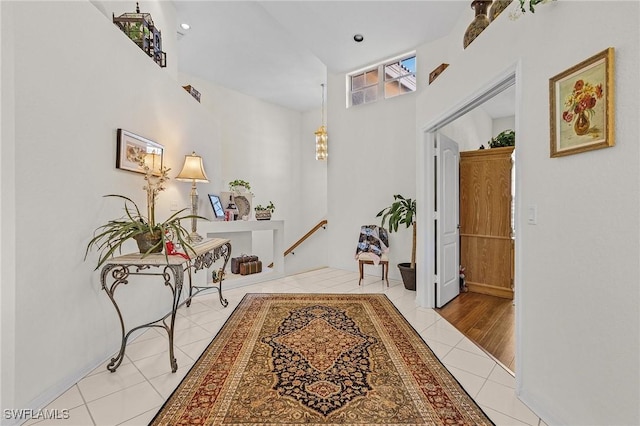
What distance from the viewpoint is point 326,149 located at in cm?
557

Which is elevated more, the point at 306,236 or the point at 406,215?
the point at 406,215

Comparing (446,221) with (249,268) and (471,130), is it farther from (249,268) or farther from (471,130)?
(249,268)

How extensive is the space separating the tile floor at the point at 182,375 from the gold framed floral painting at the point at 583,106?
151 cm

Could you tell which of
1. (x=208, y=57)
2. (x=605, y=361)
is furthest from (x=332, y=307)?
(x=208, y=57)

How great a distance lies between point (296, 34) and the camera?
4.29 metres

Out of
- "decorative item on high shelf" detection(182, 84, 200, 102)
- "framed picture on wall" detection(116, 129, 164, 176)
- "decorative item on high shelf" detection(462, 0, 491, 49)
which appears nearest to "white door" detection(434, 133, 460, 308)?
"decorative item on high shelf" detection(462, 0, 491, 49)

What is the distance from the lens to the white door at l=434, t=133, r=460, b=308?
338 centimetres

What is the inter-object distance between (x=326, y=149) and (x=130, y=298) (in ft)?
13.2

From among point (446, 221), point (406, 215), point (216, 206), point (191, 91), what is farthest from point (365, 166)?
point (191, 91)

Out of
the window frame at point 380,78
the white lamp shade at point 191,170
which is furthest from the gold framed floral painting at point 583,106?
the white lamp shade at point 191,170

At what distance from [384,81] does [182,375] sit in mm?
4876

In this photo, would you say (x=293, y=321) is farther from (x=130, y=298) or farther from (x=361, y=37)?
(x=361, y=37)

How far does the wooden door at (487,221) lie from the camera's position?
3.83 m

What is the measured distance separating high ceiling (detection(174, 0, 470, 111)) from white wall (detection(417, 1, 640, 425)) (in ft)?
7.18
